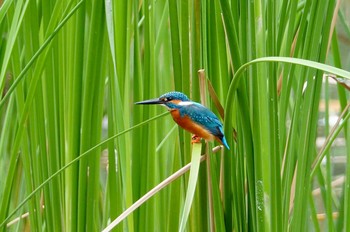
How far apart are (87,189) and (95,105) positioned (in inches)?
4.7

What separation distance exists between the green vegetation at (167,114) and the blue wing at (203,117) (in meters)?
0.02

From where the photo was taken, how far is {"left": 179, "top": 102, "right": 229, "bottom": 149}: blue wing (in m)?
0.81

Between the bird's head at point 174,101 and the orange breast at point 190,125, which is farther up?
the bird's head at point 174,101

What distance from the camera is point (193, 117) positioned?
81 centimetres

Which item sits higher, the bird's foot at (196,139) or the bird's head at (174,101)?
the bird's head at (174,101)

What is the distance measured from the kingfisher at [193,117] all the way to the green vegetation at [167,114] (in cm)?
2

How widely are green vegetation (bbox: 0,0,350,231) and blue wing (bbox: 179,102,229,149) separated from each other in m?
0.02

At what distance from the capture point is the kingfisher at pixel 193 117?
81 centimetres

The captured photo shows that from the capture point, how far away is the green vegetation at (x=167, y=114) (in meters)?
0.88

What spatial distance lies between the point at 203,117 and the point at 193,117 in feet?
0.04

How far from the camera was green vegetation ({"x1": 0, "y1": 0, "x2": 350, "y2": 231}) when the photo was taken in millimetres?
882

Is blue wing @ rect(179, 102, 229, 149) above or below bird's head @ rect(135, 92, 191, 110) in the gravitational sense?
below

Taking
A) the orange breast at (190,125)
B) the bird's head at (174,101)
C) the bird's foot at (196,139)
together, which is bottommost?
the bird's foot at (196,139)

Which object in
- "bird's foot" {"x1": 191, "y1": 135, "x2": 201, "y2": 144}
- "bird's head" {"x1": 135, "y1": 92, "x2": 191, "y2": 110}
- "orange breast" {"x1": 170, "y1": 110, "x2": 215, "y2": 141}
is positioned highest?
"bird's head" {"x1": 135, "y1": 92, "x2": 191, "y2": 110}
